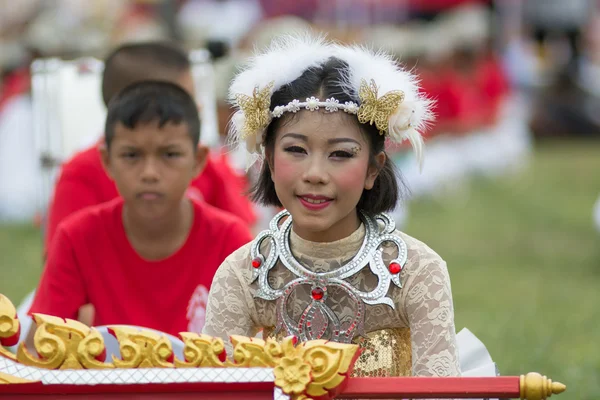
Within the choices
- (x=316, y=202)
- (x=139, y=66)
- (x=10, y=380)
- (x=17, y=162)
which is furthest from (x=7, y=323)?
(x=17, y=162)

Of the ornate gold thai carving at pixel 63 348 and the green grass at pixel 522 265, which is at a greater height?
the green grass at pixel 522 265

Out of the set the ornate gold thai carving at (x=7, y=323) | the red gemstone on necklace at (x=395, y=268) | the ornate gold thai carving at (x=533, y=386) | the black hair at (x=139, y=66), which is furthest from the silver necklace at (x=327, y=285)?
the black hair at (x=139, y=66)

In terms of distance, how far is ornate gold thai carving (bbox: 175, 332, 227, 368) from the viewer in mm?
2426

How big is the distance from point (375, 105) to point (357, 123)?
7 cm

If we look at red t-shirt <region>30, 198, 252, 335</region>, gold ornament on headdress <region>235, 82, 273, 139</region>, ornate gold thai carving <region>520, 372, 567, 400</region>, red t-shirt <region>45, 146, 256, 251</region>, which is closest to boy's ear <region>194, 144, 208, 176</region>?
red t-shirt <region>30, 198, 252, 335</region>

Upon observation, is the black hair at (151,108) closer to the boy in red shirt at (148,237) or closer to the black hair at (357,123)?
the boy in red shirt at (148,237)

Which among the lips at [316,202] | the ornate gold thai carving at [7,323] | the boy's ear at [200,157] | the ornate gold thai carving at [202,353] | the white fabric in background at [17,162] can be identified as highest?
the white fabric in background at [17,162]

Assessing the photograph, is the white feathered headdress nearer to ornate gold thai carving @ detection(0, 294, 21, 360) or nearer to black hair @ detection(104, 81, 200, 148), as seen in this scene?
ornate gold thai carving @ detection(0, 294, 21, 360)

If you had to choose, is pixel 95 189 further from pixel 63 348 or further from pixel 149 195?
pixel 63 348

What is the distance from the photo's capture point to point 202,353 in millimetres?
2438

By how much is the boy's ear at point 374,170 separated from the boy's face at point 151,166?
1065 millimetres

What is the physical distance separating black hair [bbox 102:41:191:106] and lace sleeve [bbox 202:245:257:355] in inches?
78.0

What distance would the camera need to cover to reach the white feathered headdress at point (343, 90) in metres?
2.90

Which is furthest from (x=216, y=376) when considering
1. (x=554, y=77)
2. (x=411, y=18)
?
(x=554, y=77)
